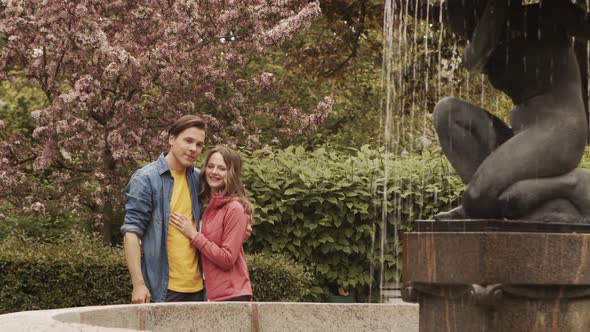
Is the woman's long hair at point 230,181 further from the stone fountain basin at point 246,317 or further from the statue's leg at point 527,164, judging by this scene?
the statue's leg at point 527,164

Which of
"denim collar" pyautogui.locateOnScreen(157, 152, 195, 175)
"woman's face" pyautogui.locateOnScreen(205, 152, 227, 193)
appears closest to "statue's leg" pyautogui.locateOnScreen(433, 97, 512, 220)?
"woman's face" pyautogui.locateOnScreen(205, 152, 227, 193)

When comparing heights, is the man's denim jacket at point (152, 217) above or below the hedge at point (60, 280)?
above

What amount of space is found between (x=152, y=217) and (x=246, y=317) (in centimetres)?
84

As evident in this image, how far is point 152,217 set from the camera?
5652mm

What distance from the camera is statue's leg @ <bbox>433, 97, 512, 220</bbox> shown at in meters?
5.04

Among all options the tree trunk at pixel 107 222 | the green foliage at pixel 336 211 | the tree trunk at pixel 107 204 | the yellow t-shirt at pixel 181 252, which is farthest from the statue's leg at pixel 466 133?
the tree trunk at pixel 107 222

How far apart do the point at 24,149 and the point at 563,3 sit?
34.1 ft

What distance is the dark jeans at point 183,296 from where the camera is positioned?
5.80 meters

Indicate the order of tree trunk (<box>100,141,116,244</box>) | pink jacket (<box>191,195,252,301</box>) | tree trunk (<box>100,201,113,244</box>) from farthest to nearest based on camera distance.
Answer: tree trunk (<box>100,201,113,244</box>) → tree trunk (<box>100,141,116,244</box>) → pink jacket (<box>191,195,252,301</box>)

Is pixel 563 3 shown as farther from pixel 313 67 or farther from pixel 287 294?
pixel 313 67

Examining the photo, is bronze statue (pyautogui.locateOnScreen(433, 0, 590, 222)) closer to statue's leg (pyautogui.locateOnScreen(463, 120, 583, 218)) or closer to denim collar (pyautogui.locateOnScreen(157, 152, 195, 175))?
statue's leg (pyautogui.locateOnScreen(463, 120, 583, 218))

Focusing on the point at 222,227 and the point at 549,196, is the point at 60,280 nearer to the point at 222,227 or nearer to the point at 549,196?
the point at 222,227

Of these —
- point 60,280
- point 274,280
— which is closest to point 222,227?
point 274,280

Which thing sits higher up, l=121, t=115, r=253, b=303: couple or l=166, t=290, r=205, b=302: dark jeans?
l=121, t=115, r=253, b=303: couple
